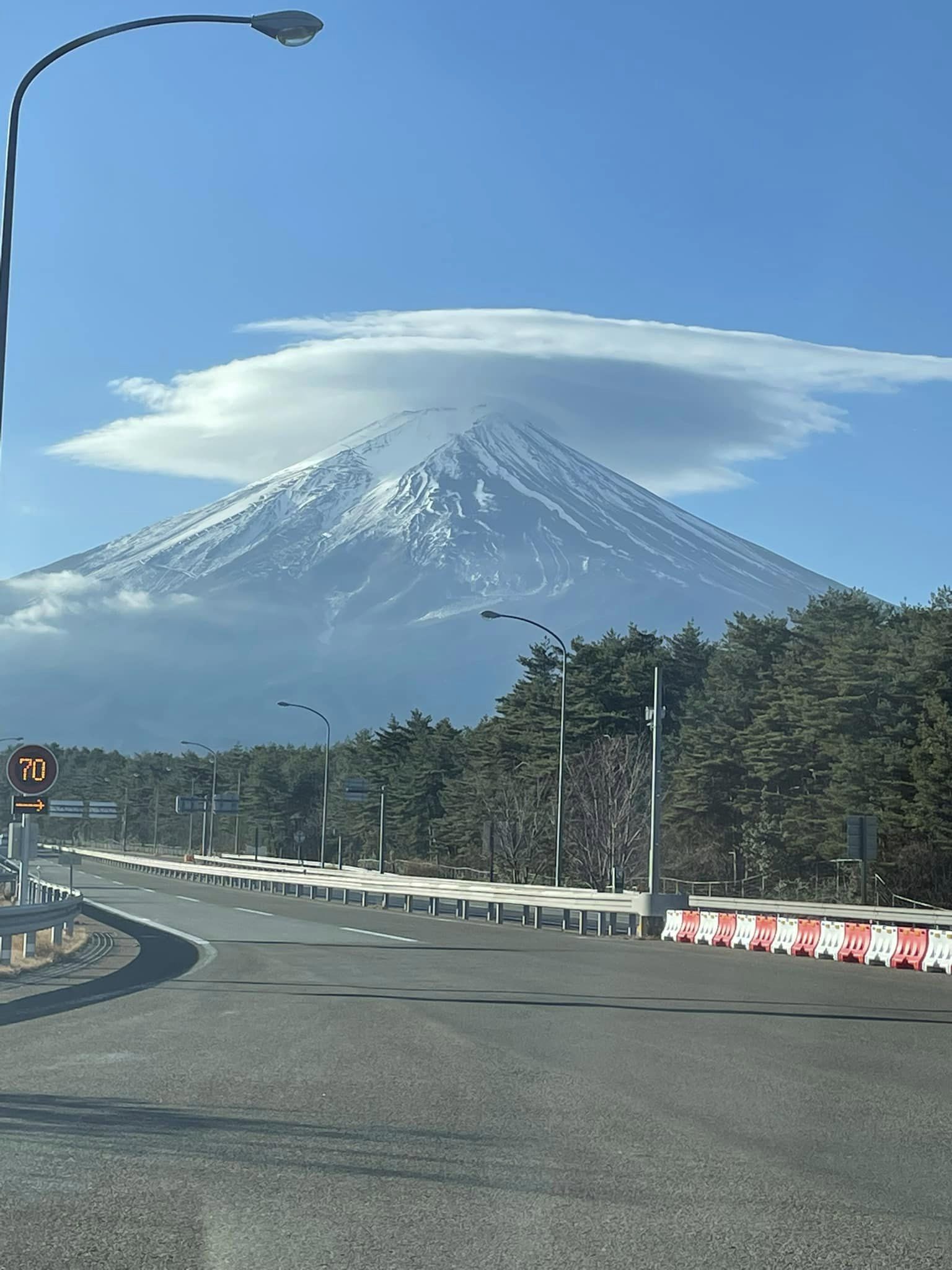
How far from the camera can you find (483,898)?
1539 inches

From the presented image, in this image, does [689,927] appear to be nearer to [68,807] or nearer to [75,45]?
[75,45]

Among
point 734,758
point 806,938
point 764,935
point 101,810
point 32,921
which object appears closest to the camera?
point 32,921

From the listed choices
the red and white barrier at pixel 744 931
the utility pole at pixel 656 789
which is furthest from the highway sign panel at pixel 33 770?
the utility pole at pixel 656 789

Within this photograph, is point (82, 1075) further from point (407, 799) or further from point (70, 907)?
point (407, 799)

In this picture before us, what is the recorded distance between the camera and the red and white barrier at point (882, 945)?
23531 mm

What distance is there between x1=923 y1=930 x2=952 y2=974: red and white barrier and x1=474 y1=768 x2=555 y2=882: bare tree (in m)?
56.0

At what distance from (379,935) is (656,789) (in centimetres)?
698

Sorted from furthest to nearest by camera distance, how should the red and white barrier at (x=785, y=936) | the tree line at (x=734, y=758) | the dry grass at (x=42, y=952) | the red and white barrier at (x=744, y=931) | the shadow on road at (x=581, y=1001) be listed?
the tree line at (x=734, y=758) < the red and white barrier at (x=744, y=931) < the red and white barrier at (x=785, y=936) < the dry grass at (x=42, y=952) < the shadow on road at (x=581, y=1001)

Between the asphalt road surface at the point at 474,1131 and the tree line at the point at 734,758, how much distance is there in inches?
1221

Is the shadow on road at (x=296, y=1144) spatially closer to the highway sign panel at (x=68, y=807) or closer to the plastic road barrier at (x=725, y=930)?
the plastic road barrier at (x=725, y=930)

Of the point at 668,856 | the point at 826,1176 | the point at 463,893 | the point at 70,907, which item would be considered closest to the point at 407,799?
the point at 668,856

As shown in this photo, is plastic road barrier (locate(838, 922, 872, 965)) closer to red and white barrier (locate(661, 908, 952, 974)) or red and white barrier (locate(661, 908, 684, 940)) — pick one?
red and white barrier (locate(661, 908, 952, 974))

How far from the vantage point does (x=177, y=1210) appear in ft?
21.1

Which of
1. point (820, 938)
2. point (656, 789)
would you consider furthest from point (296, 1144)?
point (656, 789)
